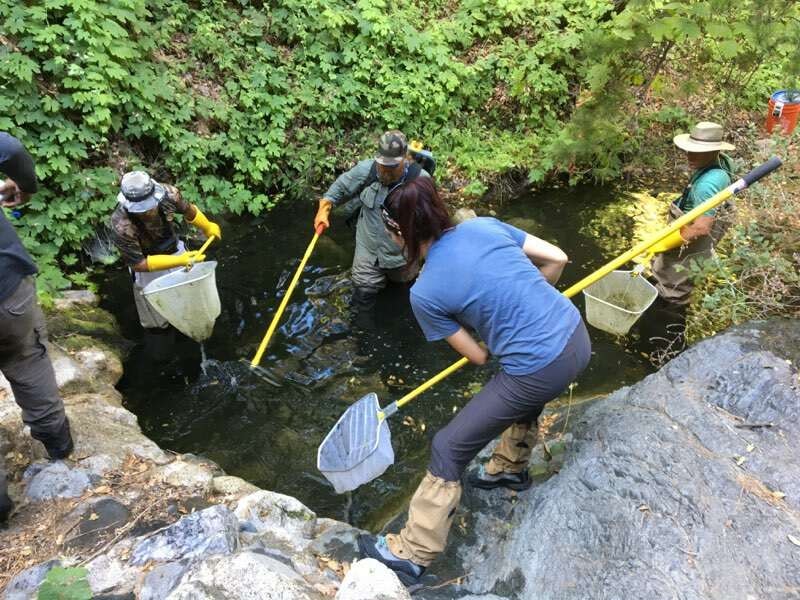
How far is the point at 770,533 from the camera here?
8.41 ft

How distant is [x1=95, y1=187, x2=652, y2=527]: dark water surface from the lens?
4320 mm

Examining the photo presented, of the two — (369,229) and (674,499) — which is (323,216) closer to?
(369,229)

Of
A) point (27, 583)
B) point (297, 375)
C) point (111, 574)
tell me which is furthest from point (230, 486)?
point (297, 375)

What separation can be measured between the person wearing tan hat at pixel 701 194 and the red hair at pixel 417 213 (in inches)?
87.8

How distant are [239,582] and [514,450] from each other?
166 centimetres

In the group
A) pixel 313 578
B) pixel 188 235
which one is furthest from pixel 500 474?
pixel 188 235

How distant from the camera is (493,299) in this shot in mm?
2617

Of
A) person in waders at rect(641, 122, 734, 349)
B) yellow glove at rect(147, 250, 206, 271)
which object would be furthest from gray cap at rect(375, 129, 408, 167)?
person in waders at rect(641, 122, 734, 349)

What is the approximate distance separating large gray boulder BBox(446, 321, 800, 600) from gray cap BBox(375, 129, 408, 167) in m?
2.63

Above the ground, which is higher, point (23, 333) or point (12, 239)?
point (12, 239)

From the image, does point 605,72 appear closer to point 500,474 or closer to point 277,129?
point 277,129

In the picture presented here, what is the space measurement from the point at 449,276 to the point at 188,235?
5.07 metres

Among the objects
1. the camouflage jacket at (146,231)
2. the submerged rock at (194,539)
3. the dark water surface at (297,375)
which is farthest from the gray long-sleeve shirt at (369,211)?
the submerged rock at (194,539)

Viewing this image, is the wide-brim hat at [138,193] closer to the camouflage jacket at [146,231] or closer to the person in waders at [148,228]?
the person in waders at [148,228]
